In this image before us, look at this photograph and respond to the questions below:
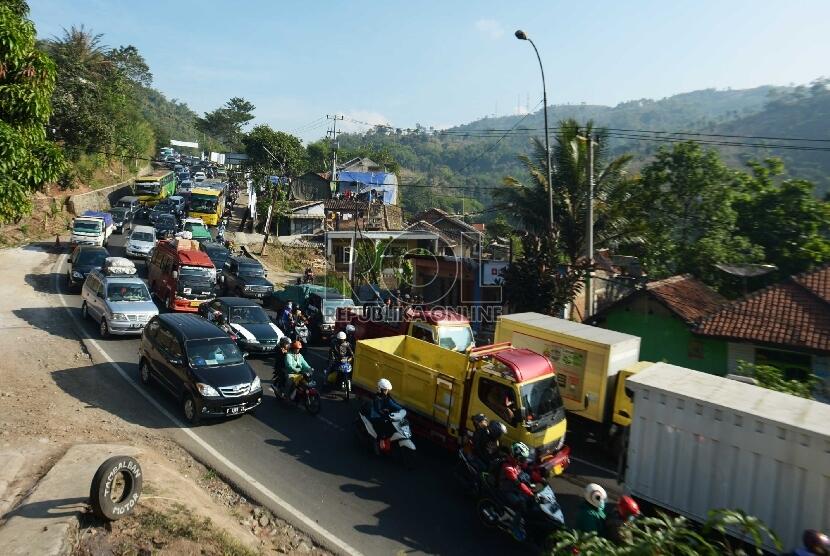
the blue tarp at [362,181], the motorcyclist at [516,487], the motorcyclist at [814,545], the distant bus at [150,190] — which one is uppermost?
the blue tarp at [362,181]

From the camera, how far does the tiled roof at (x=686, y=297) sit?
60.3 ft

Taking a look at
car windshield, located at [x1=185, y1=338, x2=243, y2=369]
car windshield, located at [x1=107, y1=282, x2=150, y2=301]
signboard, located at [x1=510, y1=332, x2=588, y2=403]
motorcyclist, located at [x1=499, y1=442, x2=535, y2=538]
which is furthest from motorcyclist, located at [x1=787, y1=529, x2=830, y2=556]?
car windshield, located at [x1=107, y1=282, x2=150, y2=301]

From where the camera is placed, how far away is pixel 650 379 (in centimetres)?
870

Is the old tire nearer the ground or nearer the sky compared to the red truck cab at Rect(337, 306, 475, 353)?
nearer the ground

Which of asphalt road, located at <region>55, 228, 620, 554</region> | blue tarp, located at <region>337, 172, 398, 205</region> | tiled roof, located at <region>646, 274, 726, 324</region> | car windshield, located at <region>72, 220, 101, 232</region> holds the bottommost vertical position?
asphalt road, located at <region>55, 228, 620, 554</region>

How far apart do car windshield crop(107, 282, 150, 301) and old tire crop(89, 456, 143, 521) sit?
11014 mm

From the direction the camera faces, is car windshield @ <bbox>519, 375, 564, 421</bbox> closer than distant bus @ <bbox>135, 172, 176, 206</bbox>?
Yes

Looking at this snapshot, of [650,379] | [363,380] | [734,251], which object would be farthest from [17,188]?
[734,251]

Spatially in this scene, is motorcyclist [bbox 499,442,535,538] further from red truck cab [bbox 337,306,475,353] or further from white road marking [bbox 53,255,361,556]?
red truck cab [bbox 337,306,475,353]

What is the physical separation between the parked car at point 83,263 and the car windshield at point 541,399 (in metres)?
19.1

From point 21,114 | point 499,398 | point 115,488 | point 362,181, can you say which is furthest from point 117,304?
point 362,181

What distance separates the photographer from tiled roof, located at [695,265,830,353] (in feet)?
50.9

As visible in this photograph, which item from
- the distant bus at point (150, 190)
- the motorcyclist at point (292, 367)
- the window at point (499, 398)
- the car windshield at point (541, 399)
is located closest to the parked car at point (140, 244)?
the motorcyclist at point (292, 367)

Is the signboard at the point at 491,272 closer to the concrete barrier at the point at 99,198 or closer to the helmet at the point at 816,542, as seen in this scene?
the helmet at the point at 816,542
